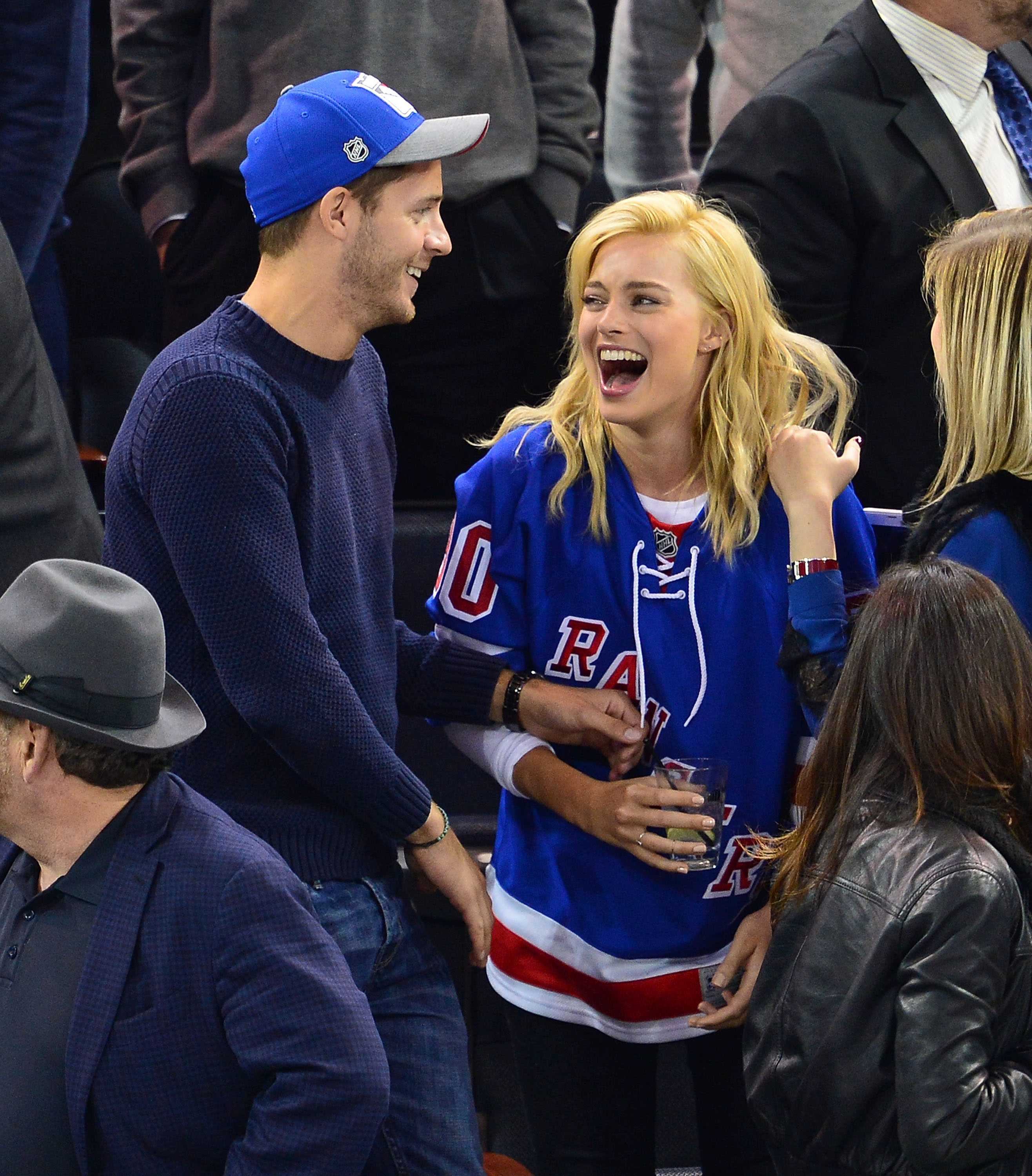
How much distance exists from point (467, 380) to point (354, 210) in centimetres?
128

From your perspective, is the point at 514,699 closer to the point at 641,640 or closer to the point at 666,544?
the point at 641,640

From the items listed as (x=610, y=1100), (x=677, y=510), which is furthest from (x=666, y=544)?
(x=610, y=1100)

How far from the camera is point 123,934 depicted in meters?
1.64

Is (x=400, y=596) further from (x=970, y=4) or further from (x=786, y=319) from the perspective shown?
(x=970, y=4)

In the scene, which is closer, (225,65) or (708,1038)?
(708,1038)

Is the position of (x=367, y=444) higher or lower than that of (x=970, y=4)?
lower

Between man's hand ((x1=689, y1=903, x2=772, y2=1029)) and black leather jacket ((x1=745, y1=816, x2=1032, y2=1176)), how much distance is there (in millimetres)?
280

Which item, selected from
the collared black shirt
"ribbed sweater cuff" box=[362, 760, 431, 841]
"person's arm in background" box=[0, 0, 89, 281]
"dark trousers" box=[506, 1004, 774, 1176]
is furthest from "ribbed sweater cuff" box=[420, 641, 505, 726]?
"person's arm in background" box=[0, 0, 89, 281]

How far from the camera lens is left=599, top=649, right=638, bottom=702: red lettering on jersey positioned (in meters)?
2.17

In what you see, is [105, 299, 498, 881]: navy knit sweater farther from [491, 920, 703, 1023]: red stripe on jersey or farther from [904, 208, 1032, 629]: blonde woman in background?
[904, 208, 1032, 629]: blonde woman in background

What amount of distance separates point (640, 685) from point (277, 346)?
0.69 metres

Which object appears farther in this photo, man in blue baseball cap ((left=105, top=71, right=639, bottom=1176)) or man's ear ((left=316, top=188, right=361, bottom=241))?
man's ear ((left=316, top=188, right=361, bottom=241))

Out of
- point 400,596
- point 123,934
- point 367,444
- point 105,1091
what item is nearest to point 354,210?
point 367,444

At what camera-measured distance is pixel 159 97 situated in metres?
3.20
